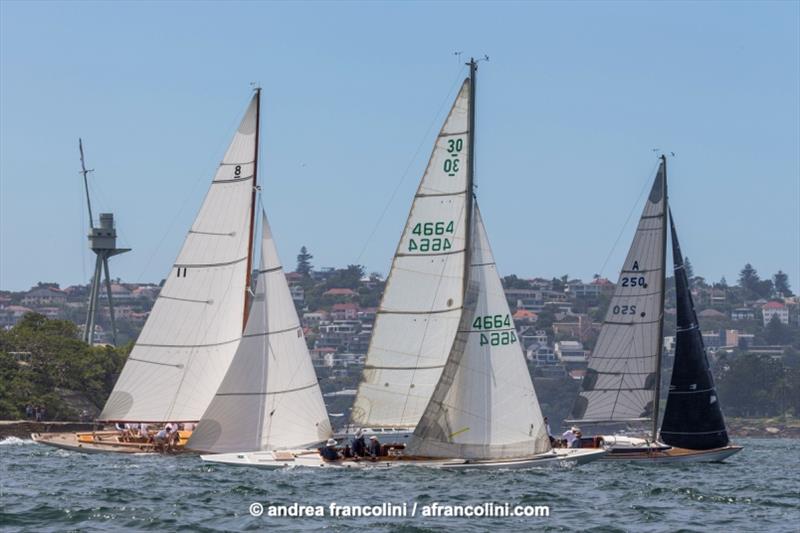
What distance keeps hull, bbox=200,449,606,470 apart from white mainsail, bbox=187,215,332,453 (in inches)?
29.6

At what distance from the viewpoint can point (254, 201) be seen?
53125 millimetres

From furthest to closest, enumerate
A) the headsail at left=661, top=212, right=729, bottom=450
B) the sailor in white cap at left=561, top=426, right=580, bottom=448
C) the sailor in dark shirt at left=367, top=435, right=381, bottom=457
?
the headsail at left=661, top=212, right=729, bottom=450
the sailor in white cap at left=561, top=426, right=580, bottom=448
the sailor in dark shirt at left=367, top=435, right=381, bottom=457

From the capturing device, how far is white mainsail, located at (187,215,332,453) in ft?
150

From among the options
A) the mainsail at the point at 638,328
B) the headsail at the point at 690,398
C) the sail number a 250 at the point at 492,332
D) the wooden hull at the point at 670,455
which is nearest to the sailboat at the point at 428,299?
the sail number a 250 at the point at 492,332

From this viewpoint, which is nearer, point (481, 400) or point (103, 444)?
point (481, 400)

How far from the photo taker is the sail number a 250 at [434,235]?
150ft

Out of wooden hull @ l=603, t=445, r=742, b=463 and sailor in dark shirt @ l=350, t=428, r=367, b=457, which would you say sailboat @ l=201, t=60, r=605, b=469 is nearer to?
sailor in dark shirt @ l=350, t=428, r=367, b=457

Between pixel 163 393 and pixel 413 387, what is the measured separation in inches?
413

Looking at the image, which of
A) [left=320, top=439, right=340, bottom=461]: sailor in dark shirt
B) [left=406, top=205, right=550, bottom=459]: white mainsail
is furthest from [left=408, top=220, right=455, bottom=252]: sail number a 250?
[left=320, top=439, right=340, bottom=461]: sailor in dark shirt

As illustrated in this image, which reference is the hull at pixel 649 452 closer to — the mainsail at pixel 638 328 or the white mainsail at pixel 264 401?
the mainsail at pixel 638 328

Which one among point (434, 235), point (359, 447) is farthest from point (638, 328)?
point (359, 447)

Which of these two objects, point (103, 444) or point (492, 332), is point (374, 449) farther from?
point (103, 444)

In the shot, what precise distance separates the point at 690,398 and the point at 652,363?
2247 millimetres

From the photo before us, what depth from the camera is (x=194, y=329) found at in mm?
52094
